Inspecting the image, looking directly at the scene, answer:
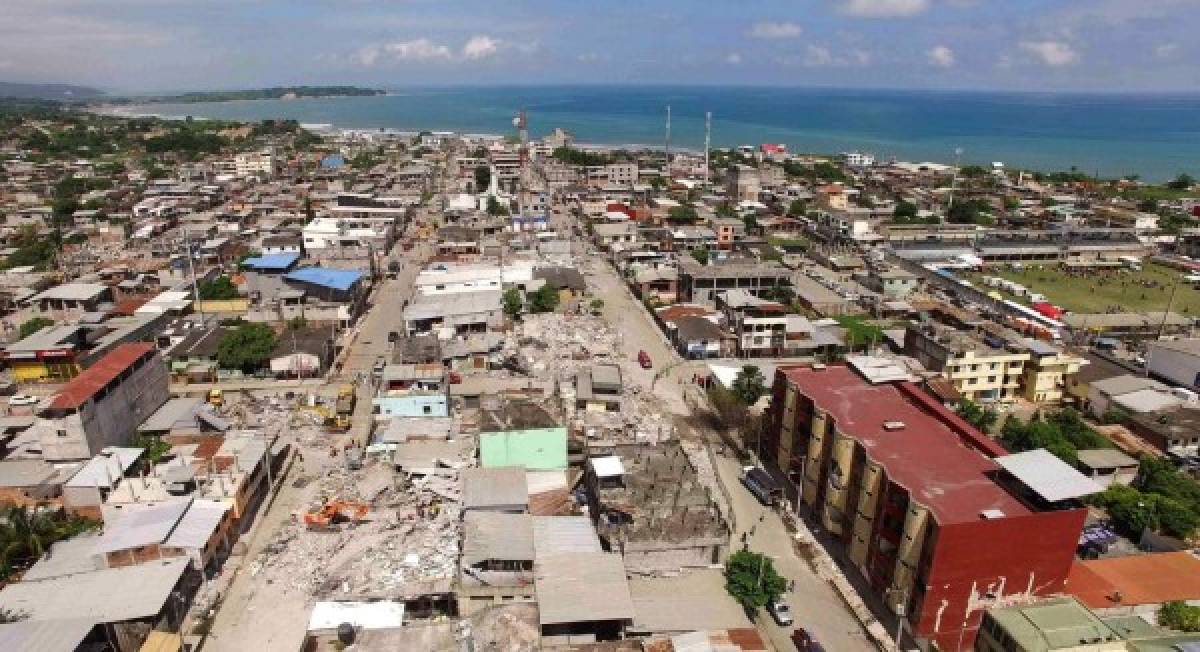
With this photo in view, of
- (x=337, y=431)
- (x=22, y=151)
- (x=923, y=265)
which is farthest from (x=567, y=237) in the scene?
(x=22, y=151)

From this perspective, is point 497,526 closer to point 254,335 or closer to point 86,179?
point 254,335

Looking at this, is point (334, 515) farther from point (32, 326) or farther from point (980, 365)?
point (980, 365)

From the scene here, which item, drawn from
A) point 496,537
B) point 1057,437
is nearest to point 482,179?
point 1057,437

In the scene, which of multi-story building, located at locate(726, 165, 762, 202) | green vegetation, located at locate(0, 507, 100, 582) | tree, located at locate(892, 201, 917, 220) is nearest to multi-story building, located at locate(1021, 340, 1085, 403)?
green vegetation, located at locate(0, 507, 100, 582)

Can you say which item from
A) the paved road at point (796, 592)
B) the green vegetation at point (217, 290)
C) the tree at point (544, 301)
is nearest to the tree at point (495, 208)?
the tree at point (544, 301)

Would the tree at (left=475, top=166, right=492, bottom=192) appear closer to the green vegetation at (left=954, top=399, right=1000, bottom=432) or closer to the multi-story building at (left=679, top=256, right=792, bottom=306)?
the multi-story building at (left=679, top=256, right=792, bottom=306)

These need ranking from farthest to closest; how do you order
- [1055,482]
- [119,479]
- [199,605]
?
[119,479], [199,605], [1055,482]
